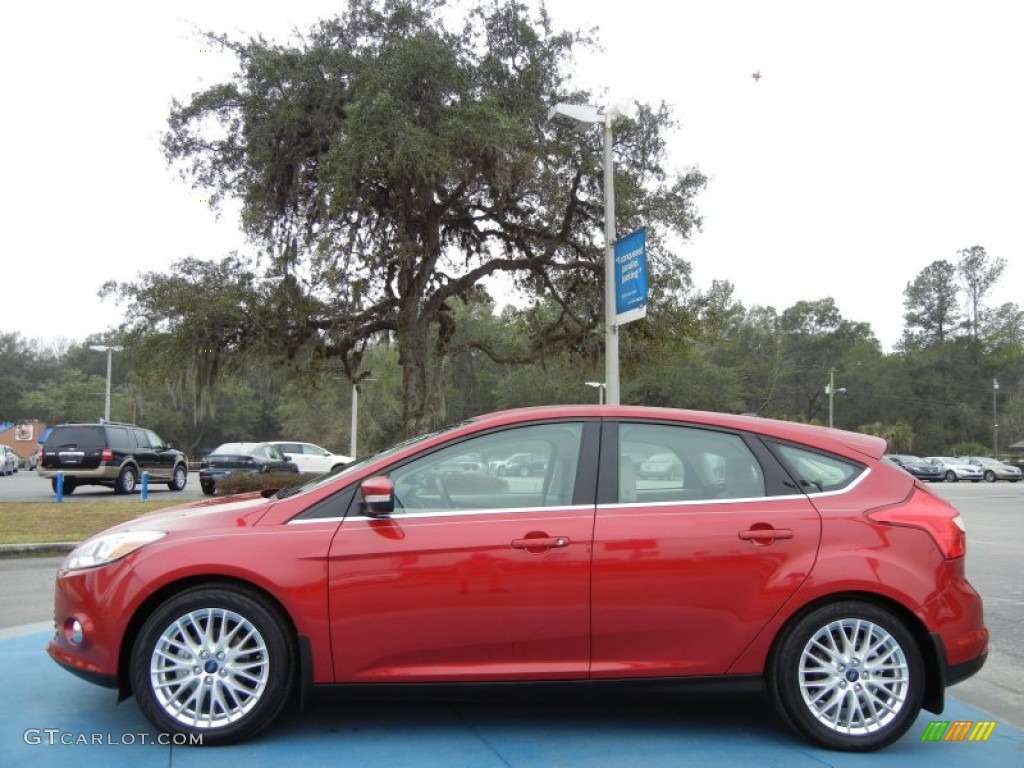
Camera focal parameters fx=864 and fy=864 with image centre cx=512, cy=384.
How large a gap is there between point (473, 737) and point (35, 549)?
9271 millimetres

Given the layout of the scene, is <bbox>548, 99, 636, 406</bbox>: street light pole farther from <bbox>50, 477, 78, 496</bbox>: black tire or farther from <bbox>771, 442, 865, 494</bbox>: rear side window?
<bbox>50, 477, 78, 496</bbox>: black tire

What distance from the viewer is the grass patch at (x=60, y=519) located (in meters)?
12.0

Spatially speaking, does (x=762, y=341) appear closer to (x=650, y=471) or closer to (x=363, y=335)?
(x=363, y=335)

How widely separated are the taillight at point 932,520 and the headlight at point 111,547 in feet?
11.2

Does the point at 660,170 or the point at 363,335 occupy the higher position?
the point at 660,170

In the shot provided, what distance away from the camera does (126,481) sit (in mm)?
21812

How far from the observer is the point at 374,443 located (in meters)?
63.9

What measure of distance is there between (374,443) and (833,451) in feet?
200

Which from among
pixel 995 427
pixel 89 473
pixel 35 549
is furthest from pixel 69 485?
pixel 995 427

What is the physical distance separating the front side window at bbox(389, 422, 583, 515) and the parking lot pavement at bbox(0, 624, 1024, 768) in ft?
3.02

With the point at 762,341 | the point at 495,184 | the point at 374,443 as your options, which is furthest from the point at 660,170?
the point at 762,341

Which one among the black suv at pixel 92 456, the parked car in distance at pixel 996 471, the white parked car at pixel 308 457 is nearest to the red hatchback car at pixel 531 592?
the black suv at pixel 92 456

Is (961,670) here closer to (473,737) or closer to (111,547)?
(473,737)

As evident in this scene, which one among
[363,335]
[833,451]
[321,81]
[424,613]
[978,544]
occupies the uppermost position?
[321,81]
